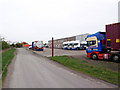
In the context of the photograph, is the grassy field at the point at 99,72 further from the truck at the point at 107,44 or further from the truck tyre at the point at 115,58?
the truck at the point at 107,44

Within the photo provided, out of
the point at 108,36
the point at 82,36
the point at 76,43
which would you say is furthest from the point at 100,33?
the point at 82,36

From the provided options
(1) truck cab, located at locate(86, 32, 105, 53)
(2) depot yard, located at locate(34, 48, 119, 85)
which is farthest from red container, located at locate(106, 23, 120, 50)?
(2) depot yard, located at locate(34, 48, 119, 85)

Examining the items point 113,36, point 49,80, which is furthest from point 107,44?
point 49,80

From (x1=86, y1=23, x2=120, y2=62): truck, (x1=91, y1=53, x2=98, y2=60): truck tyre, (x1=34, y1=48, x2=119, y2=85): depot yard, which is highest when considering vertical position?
(x1=86, y1=23, x2=120, y2=62): truck

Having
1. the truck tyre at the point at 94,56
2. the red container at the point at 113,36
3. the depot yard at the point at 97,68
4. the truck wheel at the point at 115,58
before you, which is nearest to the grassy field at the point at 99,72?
the depot yard at the point at 97,68

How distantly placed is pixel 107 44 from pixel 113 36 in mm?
1116

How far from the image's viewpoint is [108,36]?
1161cm

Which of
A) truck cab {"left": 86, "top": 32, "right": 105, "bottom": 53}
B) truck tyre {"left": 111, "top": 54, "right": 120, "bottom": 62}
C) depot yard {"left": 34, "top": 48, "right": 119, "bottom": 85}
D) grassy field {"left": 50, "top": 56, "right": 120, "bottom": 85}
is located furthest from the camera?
truck cab {"left": 86, "top": 32, "right": 105, "bottom": 53}

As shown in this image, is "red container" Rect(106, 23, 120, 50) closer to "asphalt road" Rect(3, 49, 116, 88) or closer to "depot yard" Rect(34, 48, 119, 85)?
"depot yard" Rect(34, 48, 119, 85)

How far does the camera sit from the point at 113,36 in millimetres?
11070

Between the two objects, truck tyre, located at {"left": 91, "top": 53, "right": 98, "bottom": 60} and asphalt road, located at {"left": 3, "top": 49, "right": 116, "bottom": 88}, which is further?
truck tyre, located at {"left": 91, "top": 53, "right": 98, "bottom": 60}

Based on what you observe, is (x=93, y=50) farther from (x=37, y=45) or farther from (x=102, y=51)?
(x=37, y=45)

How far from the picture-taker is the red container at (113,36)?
1073 centimetres

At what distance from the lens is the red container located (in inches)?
423
